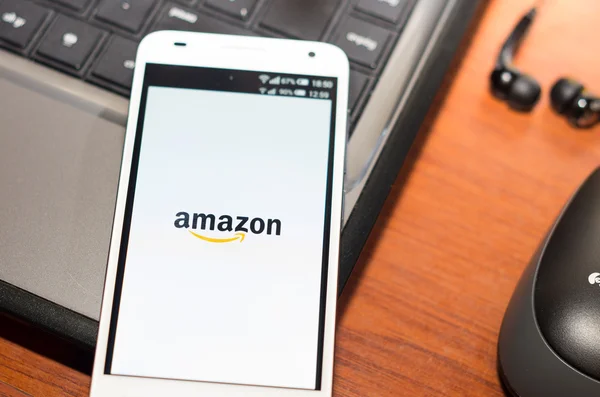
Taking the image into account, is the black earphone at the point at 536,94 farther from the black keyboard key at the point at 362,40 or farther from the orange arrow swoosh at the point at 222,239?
the orange arrow swoosh at the point at 222,239

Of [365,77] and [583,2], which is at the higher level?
[583,2]

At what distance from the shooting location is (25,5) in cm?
41

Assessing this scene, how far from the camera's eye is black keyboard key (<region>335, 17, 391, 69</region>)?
40 centimetres

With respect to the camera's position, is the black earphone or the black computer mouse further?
the black earphone

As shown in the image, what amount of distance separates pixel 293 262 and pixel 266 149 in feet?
0.24

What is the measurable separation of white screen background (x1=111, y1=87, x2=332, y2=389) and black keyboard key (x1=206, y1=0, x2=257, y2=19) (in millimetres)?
59

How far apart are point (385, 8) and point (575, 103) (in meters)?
0.15

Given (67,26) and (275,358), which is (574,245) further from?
(67,26)

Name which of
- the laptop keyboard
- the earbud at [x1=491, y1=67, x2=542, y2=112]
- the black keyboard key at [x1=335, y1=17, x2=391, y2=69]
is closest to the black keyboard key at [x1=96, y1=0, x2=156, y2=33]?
the laptop keyboard

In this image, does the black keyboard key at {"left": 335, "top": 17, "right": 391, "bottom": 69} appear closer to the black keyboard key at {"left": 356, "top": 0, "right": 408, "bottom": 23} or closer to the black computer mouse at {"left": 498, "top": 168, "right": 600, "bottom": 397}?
the black keyboard key at {"left": 356, "top": 0, "right": 408, "bottom": 23}

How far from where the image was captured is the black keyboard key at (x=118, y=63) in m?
0.39

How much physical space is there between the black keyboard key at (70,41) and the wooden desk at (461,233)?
0.18 meters

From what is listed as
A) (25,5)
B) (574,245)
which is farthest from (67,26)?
(574,245)

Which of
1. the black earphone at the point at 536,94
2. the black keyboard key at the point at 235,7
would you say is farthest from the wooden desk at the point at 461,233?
the black keyboard key at the point at 235,7
